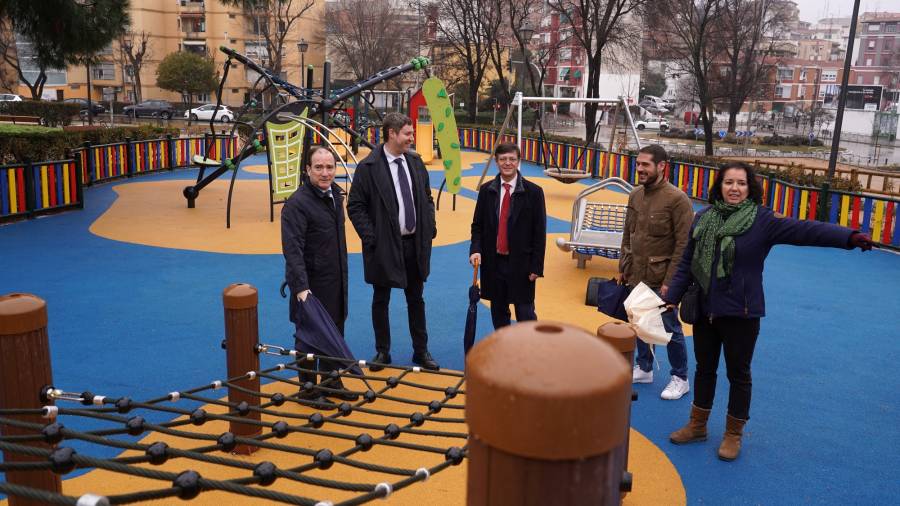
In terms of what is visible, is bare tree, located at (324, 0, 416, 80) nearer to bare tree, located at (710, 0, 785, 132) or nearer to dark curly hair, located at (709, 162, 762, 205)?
bare tree, located at (710, 0, 785, 132)

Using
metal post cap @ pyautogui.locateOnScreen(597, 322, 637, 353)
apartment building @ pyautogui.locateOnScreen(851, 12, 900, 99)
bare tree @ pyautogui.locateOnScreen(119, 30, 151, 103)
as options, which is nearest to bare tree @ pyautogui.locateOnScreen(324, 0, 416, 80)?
bare tree @ pyautogui.locateOnScreen(119, 30, 151, 103)

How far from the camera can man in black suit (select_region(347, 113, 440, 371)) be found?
5.38m

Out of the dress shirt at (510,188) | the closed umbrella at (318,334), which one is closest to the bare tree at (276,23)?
the dress shirt at (510,188)

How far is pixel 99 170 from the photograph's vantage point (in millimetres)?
15734

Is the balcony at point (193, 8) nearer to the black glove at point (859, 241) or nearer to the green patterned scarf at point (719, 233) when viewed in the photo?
the green patterned scarf at point (719, 233)

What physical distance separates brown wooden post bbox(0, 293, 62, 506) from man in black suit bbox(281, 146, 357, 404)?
6.04ft

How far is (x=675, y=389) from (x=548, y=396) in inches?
177

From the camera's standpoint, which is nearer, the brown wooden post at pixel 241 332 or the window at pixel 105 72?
the brown wooden post at pixel 241 332

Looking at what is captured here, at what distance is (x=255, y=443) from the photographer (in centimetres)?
221

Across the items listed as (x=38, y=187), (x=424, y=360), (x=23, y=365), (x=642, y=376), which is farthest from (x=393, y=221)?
(x=38, y=187)

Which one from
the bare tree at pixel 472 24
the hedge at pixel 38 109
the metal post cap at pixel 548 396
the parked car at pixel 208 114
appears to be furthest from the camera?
the parked car at pixel 208 114

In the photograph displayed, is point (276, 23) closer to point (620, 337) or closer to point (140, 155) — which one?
point (140, 155)

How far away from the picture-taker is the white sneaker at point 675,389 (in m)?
5.08

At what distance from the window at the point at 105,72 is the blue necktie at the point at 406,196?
62.0 m
